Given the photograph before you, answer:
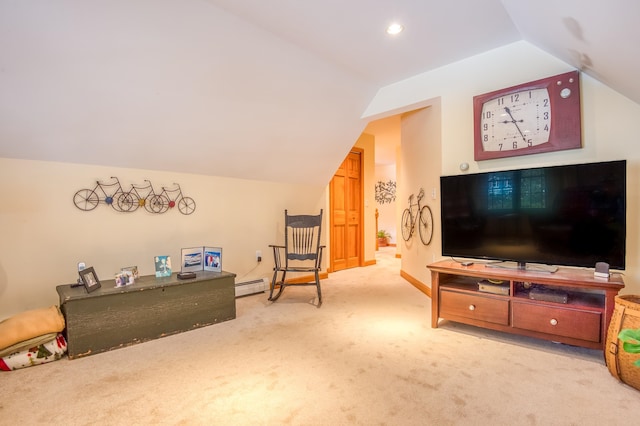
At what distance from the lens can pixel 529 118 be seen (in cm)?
262

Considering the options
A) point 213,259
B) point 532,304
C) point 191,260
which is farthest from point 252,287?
point 532,304

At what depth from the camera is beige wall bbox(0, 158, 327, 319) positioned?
2.48 meters

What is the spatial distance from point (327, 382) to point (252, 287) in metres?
2.21

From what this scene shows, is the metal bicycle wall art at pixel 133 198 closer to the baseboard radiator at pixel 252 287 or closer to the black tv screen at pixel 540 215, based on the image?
the baseboard radiator at pixel 252 287

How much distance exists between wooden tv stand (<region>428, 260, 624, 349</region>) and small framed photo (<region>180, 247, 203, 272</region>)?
2259mm

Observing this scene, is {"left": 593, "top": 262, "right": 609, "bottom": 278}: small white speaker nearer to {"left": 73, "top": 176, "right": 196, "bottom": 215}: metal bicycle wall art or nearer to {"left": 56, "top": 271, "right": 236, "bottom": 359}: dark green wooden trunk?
{"left": 56, "top": 271, "right": 236, "bottom": 359}: dark green wooden trunk

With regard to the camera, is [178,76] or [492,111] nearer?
[178,76]

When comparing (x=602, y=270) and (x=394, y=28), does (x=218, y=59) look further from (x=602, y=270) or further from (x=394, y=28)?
(x=602, y=270)

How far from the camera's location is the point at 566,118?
244 centimetres

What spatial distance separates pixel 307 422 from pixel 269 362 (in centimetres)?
67

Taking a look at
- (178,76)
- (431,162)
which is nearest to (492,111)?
(431,162)

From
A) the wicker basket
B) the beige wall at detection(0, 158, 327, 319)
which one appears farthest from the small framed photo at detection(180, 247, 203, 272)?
the wicker basket

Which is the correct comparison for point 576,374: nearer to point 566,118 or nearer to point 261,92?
point 566,118

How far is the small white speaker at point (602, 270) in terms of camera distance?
6.72 feet
